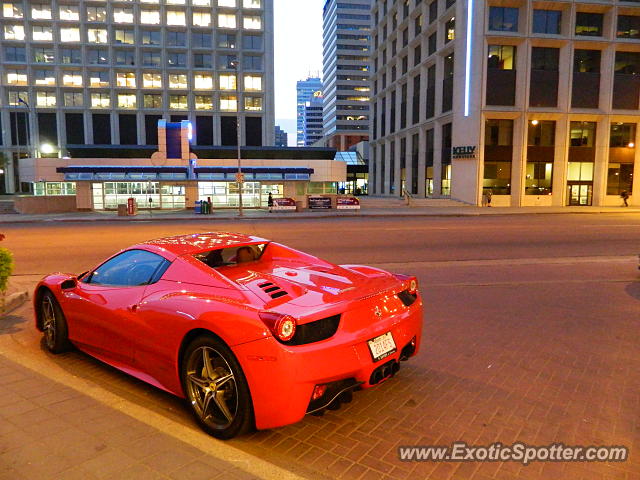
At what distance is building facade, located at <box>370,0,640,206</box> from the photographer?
41562 millimetres

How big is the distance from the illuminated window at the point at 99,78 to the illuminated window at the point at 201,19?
596 inches

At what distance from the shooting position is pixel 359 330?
3508mm

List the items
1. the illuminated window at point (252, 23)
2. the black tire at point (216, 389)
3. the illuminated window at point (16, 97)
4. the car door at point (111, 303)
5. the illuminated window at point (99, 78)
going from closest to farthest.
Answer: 1. the black tire at point (216, 389)
2. the car door at point (111, 303)
3. the illuminated window at point (16, 97)
4. the illuminated window at point (99, 78)
5. the illuminated window at point (252, 23)

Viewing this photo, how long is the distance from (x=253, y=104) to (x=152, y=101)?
1494cm

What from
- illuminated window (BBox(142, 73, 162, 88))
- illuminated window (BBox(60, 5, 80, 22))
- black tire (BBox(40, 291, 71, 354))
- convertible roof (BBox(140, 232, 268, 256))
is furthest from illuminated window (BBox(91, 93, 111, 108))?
convertible roof (BBox(140, 232, 268, 256))

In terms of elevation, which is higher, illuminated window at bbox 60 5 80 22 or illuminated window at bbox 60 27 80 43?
illuminated window at bbox 60 5 80 22

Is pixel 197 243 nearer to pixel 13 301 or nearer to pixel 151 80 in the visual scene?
pixel 13 301

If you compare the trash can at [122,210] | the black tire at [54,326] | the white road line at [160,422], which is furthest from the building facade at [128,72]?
the white road line at [160,422]

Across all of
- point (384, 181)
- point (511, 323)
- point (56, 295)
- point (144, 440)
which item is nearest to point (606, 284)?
point (511, 323)

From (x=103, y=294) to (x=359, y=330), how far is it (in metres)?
2.62

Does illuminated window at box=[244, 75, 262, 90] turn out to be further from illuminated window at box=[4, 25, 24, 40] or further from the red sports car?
the red sports car

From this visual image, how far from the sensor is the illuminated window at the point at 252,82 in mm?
67562

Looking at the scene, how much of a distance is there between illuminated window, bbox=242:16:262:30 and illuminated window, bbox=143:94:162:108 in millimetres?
16816

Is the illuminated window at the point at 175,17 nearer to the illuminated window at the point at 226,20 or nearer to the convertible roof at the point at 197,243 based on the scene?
the illuminated window at the point at 226,20
